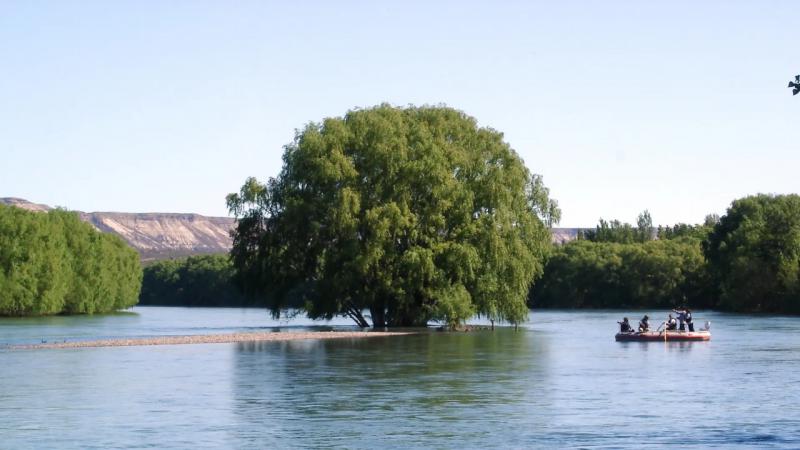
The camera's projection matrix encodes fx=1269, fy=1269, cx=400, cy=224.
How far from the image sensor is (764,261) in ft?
464

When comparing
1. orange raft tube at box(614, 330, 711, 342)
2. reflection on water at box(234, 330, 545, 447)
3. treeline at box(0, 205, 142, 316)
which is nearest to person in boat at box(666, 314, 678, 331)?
orange raft tube at box(614, 330, 711, 342)

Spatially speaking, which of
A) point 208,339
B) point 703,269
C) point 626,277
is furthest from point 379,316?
point 626,277

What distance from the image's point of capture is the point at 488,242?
7969cm

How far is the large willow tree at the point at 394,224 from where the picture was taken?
79.2m

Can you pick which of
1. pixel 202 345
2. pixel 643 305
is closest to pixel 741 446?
pixel 202 345

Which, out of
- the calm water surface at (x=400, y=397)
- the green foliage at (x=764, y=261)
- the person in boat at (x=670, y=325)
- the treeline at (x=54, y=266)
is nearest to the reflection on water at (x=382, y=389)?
the calm water surface at (x=400, y=397)

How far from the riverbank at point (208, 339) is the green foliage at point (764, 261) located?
232 feet

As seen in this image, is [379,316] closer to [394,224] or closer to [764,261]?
[394,224]

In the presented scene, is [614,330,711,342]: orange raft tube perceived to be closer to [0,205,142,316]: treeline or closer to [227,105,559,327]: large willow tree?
[227,105,559,327]: large willow tree

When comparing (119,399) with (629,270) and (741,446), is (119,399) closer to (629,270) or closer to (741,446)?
(741,446)

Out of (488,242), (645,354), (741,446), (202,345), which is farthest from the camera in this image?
(488,242)

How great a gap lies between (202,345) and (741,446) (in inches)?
1702

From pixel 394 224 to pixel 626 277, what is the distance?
10408 cm

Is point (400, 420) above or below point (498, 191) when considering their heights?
below
